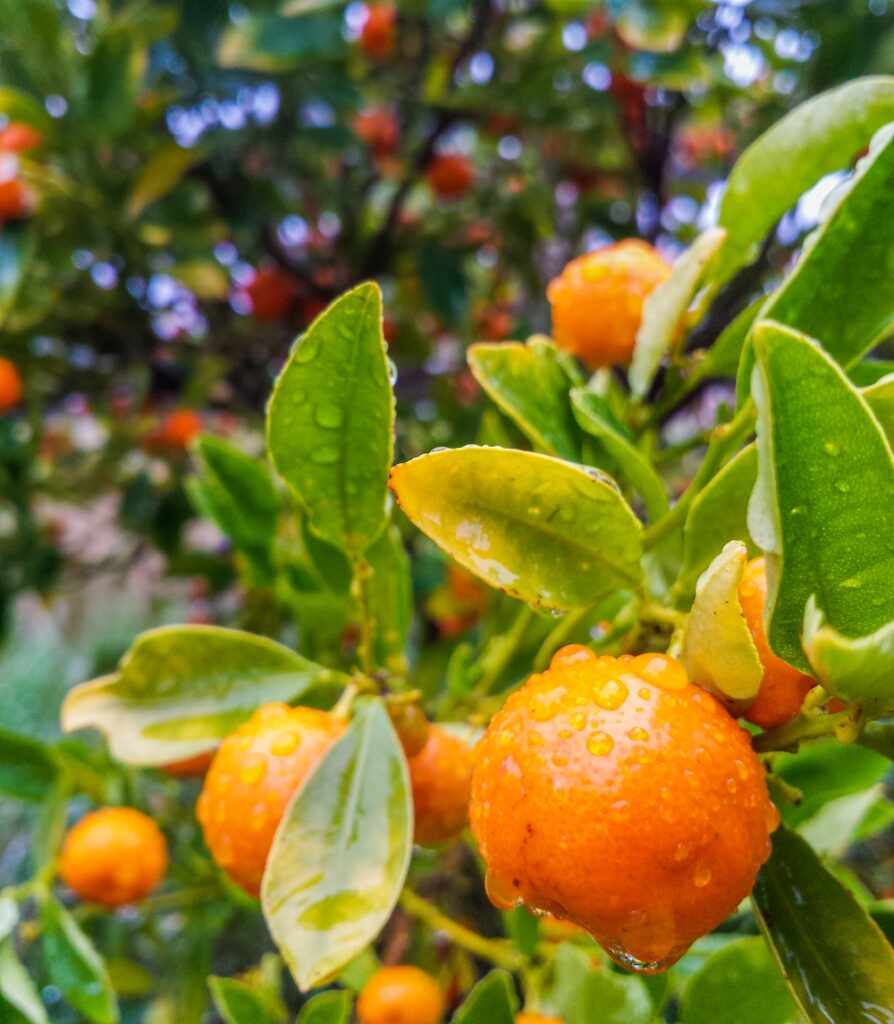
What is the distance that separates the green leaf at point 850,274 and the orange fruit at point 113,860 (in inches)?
24.5

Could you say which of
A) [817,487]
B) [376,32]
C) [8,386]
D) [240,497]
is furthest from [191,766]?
[376,32]

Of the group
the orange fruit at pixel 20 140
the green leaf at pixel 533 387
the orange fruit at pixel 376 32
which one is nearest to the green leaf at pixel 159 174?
the orange fruit at pixel 20 140

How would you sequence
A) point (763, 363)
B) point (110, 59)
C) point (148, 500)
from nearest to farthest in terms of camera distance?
1. point (763, 363)
2. point (110, 59)
3. point (148, 500)

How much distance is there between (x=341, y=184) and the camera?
64.1 inches

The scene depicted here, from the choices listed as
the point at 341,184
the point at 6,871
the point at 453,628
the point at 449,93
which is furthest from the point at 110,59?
the point at 6,871

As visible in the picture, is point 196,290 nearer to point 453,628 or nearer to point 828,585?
point 453,628

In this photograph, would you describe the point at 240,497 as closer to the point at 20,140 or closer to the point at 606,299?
the point at 606,299

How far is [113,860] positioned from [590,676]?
53cm

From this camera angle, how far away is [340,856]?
421 millimetres

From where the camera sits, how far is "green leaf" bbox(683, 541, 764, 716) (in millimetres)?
303

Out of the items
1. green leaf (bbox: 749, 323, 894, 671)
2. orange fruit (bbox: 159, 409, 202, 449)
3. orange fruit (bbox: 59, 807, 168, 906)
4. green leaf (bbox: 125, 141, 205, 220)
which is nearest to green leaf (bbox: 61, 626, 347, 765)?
orange fruit (bbox: 59, 807, 168, 906)

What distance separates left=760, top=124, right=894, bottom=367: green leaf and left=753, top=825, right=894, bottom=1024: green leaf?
226 mm

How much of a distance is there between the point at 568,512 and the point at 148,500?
1.30 metres

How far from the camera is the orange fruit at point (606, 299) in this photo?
57 cm
